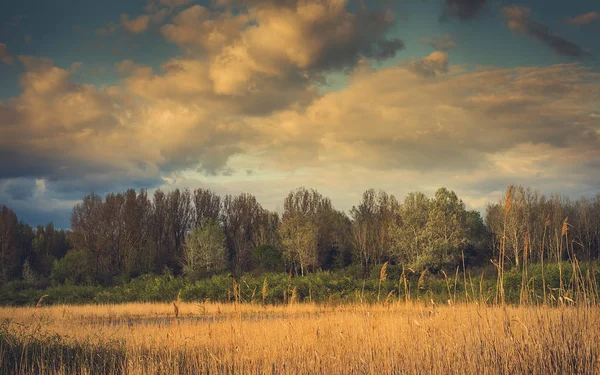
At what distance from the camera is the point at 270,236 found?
62.8 m

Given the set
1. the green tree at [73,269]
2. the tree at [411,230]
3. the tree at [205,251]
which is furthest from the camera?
the tree at [205,251]

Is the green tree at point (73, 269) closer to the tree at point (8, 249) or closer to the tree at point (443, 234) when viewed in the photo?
the tree at point (8, 249)

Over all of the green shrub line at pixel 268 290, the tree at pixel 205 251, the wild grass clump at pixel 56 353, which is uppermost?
the tree at pixel 205 251

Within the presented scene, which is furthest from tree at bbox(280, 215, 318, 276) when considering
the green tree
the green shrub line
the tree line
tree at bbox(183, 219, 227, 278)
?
the green tree

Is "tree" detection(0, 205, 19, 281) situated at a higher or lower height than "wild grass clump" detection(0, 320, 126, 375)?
higher

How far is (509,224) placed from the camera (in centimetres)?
4106

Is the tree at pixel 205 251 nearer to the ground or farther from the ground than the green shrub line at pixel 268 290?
farther from the ground

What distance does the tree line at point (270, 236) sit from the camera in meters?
47.9

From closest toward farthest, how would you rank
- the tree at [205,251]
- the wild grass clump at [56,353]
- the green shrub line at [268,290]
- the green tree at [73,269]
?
the wild grass clump at [56,353], the green shrub line at [268,290], the green tree at [73,269], the tree at [205,251]

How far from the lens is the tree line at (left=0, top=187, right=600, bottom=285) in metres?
47.9

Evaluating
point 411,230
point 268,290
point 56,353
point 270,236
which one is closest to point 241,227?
point 270,236

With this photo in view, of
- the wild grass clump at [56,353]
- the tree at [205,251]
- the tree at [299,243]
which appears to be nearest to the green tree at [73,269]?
the tree at [205,251]

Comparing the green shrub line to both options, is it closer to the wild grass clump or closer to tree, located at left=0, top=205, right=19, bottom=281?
the wild grass clump

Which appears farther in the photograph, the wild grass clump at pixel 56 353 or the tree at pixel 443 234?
the tree at pixel 443 234
